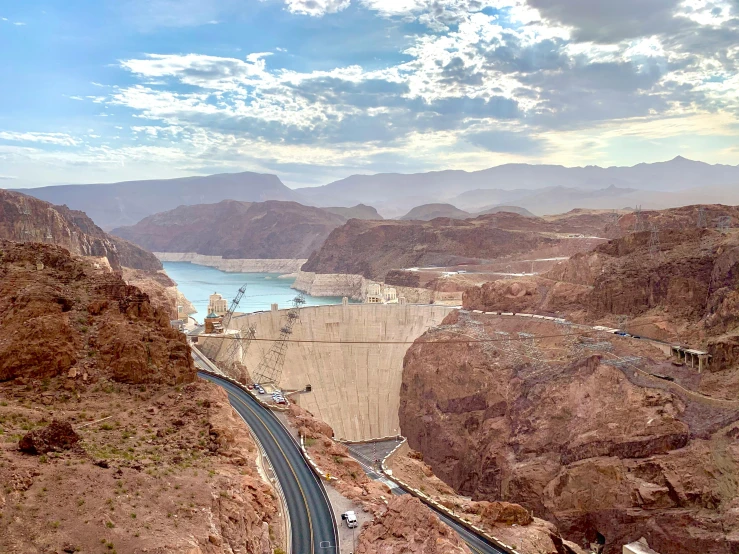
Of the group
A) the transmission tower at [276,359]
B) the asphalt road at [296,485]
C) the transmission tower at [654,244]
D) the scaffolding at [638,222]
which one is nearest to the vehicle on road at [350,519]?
the asphalt road at [296,485]

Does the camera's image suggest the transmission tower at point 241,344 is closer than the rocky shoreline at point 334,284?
Yes

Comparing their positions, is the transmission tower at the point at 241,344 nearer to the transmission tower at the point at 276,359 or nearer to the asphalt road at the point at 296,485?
the transmission tower at the point at 276,359

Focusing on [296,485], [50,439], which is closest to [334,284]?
[296,485]

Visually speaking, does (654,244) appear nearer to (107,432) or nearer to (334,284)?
(107,432)

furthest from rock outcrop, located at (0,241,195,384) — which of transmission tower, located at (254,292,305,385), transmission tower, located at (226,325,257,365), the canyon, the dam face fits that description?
the canyon

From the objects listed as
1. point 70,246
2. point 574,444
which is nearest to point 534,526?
point 574,444

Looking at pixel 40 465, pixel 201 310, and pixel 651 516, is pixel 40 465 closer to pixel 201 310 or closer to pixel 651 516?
pixel 651 516
